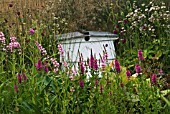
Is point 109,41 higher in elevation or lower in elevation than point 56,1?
lower

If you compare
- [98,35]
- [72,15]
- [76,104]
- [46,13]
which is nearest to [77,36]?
[98,35]

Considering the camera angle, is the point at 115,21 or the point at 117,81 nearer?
the point at 117,81

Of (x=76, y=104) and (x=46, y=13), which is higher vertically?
(x=46, y=13)

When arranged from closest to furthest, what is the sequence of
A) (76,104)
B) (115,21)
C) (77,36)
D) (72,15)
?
(76,104), (77,36), (115,21), (72,15)

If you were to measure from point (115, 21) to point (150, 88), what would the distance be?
305 centimetres

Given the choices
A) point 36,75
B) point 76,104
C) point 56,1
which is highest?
point 56,1

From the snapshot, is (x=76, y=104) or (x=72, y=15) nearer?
(x=76, y=104)

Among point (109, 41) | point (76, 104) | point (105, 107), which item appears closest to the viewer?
point (105, 107)

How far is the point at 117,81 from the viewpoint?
2.56 m

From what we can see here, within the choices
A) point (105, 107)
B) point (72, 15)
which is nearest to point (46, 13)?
point (72, 15)

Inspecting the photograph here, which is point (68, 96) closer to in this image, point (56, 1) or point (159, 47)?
point (159, 47)

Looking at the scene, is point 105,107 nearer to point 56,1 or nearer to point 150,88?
point 150,88

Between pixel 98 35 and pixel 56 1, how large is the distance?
100 inches

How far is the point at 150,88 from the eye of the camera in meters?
2.45
